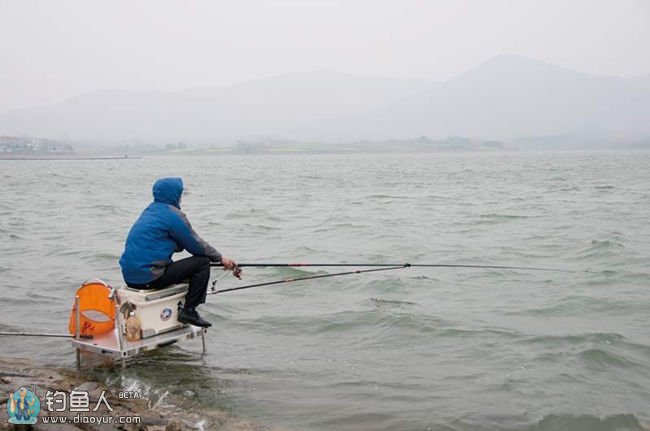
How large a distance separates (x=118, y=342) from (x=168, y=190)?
64.6 inches

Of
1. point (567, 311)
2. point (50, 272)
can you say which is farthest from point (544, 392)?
point (50, 272)

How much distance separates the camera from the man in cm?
657

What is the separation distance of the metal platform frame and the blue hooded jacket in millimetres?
348

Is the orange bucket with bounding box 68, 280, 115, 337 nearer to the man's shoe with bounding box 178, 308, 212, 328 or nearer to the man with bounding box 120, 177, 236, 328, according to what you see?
the man with bounding box 120, 177, 236, 328

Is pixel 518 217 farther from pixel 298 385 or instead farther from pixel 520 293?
pixel 298 385

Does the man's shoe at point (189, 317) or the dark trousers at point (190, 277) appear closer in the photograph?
the dark trousers at point (190, 277)

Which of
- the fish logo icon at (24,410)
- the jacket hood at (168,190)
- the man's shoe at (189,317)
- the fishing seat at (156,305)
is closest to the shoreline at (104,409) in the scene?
the fish logo icon at (24,410)

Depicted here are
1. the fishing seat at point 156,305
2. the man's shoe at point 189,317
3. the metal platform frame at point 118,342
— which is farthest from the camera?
the man's shoe at point 189,317

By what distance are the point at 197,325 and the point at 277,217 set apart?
16989 mm

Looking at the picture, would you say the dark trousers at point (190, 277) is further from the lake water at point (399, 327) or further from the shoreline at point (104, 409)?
the shoreline at point (104, 409)

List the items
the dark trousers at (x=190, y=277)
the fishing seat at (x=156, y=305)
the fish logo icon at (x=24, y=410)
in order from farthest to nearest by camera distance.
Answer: the dark trousers at (x=190, y=277), the fishing seat at (x=156, y=305), the fish logo icon at (x=24, y=410)

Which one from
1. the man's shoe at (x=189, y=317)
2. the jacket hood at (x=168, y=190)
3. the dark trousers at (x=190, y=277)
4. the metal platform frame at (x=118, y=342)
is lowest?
the metal platform frame at (x=118, y=342)

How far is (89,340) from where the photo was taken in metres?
6.63

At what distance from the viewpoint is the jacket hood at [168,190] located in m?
6.62
